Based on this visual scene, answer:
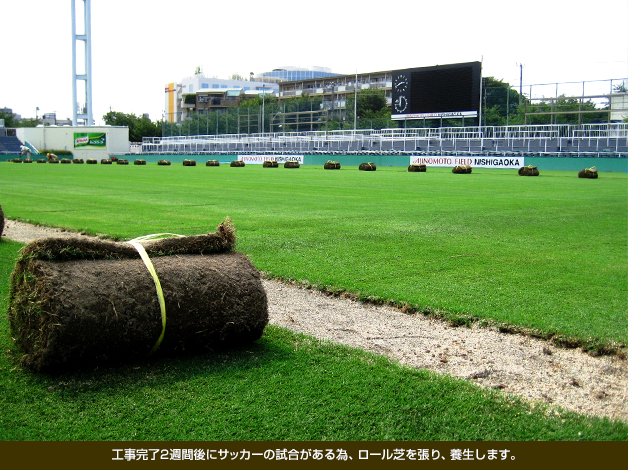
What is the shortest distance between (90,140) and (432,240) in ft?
297

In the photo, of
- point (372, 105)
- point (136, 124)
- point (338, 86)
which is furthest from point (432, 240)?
point (136, 124)

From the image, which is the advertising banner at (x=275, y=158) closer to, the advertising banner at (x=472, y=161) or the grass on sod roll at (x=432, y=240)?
the advertising banner at (x=472, y=161)

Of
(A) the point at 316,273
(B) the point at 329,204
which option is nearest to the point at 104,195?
(B) the point at 329,204

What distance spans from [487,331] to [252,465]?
348 centimetres

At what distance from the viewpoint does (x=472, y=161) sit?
161 feet

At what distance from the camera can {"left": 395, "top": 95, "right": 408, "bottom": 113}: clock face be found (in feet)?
204

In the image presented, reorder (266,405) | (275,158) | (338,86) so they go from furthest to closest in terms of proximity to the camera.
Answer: (338,86), (275,158), (266,405)

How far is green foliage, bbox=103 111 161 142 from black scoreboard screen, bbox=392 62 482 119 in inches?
2938

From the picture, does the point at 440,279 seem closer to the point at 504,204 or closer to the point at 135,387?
the point at 135,387

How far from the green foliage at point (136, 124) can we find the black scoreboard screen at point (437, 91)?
245 feet

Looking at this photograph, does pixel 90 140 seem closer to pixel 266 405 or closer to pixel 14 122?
pixel 14 122

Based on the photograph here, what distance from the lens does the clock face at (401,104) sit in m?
62.2

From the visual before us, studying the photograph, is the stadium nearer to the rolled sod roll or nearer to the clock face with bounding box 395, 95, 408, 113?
the rolled sod roll

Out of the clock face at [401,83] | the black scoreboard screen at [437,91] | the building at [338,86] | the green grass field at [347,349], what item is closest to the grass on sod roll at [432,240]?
the green grass field at [347,349]
